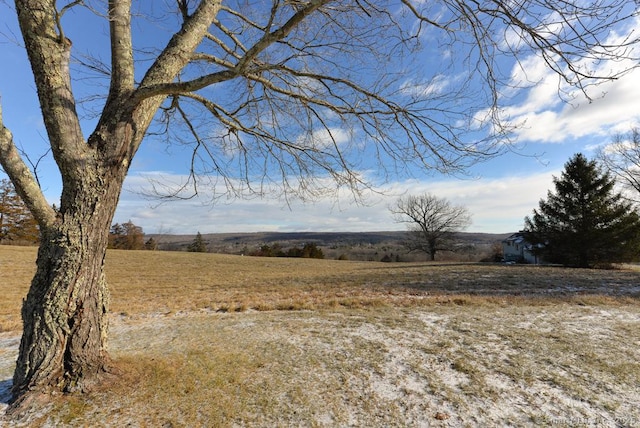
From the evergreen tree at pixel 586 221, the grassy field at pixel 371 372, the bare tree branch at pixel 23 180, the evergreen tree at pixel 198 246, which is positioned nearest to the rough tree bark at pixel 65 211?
the bare tree branch at pixel 23 180

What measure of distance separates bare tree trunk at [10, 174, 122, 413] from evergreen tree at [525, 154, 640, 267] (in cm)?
2572

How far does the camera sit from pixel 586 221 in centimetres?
2064

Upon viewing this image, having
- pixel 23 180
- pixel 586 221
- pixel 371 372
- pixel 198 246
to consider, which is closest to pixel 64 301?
pixel 23 180

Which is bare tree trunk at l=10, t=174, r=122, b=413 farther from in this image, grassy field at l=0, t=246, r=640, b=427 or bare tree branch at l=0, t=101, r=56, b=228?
grassy field at l=0, t=246, r=640, b=427

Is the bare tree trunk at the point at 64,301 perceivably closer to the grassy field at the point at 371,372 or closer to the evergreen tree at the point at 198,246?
the grassy field at the point at 371,372

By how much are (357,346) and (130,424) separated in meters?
2.50

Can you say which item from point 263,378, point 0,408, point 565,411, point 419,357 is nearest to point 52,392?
point 0,408

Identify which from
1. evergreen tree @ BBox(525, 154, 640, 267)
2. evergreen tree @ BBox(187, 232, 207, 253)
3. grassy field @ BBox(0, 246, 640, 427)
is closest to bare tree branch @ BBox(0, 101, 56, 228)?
grassy field @ BBox(0, 246, 640, 427)

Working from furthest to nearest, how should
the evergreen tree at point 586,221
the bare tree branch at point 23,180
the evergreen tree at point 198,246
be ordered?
the evergreen tree at point 198,246
the evergreen tree at point 586,221
the bare tree branch at point 23,180

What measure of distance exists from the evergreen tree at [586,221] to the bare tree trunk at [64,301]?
25.7 metres

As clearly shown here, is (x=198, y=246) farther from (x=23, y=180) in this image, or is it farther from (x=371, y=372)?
(x=371, y=372)

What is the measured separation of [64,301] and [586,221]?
26.2 m

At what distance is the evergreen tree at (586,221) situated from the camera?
2003cm

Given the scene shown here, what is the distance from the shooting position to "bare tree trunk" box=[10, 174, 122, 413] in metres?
2.57
